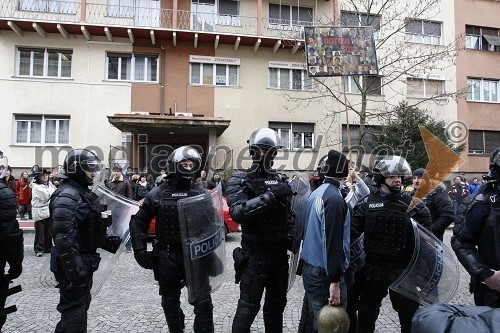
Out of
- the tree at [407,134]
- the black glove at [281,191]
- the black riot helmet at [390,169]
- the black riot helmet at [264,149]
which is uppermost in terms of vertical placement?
the tree at [407,134]

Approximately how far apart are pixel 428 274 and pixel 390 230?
495 millimetres

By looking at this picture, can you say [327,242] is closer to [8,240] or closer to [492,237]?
[492,237]

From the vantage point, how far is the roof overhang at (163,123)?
14.2m

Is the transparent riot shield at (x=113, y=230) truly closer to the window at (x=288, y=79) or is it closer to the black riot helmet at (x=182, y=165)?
the black riot helmet at (x=182, y=165)

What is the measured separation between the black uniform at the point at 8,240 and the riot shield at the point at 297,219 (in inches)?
103

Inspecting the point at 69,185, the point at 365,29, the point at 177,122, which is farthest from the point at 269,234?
the point at 177,122

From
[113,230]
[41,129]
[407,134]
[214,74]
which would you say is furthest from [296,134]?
[113,230]

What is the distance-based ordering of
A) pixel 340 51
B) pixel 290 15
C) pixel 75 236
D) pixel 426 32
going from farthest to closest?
1. pixel 426 32
2. pixel 290 15
3. pixel 340 51
4. pixel 75 236

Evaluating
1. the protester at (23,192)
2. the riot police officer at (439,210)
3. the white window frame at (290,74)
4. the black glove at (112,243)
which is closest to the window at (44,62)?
the protester at (23,192)

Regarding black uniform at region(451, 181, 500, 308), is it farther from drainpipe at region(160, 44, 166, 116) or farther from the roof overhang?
drainpipe at region(160, 44, 166, 116)

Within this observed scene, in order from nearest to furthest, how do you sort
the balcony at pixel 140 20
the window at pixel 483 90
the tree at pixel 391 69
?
the balcony at pixel 140 20, the tree at pixel 391 69, the window at pixel 483 90

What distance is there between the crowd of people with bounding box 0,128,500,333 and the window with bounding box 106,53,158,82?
1447 cm

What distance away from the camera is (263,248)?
3.25 m

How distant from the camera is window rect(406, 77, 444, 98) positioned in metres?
19.0
